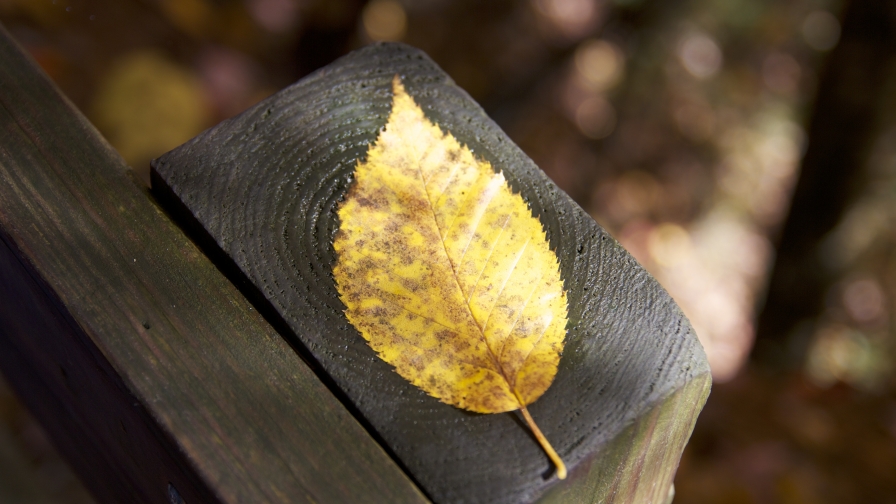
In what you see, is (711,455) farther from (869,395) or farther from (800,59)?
(800,59)

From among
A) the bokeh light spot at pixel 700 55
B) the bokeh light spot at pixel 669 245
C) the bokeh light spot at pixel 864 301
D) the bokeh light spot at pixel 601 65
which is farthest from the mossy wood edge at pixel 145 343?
the bokeh light spot at pixel 700 55

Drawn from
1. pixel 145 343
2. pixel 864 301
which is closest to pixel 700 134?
pixel 864 301

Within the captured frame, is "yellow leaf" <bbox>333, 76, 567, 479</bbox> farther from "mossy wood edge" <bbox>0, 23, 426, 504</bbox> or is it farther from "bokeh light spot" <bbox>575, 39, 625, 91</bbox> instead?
"bokeh light spot" <bbox>575, 39, 625, 91</bbox>

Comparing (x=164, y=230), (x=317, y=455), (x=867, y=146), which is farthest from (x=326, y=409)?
(x=867, y=146)

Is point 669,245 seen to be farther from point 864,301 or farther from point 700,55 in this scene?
point 700,55

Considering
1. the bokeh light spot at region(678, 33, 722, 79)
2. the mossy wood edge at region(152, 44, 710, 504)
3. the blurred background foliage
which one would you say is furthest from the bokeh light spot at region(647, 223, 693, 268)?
the mossy wood edge at region(152, 44, 710, 504)
